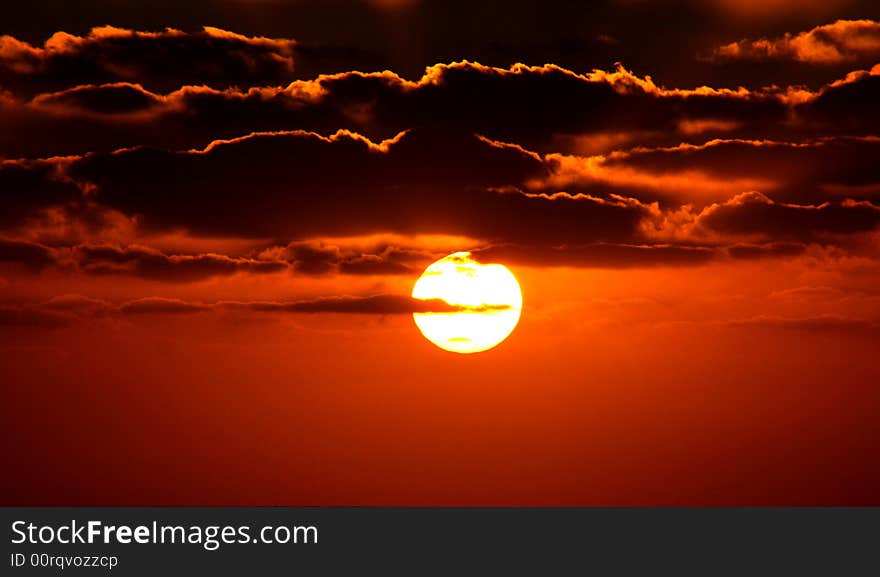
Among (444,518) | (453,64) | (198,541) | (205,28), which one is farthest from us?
(453,64)

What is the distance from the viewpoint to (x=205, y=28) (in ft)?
266

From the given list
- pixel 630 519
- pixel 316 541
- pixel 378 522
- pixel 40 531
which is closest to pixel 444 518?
pixel 378 522

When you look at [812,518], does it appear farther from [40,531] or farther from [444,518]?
[40,531]

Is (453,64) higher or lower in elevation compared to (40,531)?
higher

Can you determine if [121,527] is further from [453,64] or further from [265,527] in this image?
[453,64]

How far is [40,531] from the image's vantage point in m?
72.8

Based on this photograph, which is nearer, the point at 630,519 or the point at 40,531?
the point at 40,531

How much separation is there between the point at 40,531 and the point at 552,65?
135ft

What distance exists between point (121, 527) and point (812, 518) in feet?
133

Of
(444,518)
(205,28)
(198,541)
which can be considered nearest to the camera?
(198,541)

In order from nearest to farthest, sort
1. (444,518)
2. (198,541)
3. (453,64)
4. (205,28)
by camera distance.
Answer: (198,541) → (205,28) → (444,518) → (453,64)

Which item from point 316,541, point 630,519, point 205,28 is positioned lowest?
point 316,541

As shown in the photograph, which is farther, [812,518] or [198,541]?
[812,518]

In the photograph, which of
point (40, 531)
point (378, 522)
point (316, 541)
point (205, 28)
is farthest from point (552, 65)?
point (40, 531)
